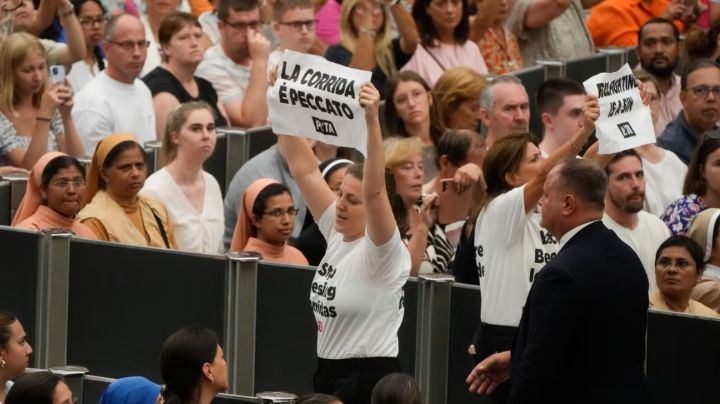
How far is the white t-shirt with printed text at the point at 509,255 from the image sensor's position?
8.53m

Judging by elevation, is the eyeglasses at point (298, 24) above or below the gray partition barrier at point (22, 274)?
above

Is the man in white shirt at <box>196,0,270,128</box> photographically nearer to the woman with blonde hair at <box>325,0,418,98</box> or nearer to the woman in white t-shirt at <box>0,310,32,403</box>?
the woman with blonde hair at <box>325,0,418,98</box>

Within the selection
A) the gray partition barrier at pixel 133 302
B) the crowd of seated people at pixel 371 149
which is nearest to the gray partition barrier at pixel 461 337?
the crowd of seated people at pixel 371 149

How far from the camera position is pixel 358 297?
27.0 feet

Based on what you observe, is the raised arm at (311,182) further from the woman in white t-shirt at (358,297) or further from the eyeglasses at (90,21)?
the eyeglasses at (90,21)

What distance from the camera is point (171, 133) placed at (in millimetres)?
10891

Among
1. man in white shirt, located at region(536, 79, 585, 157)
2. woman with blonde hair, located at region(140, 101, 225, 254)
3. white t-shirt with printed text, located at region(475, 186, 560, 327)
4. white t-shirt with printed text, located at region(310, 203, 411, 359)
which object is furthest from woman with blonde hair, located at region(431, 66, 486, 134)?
white t-shirt with printed text, located at region(310, 203, 411, 359)

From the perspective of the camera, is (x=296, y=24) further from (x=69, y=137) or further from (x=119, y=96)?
(x=69, y=137)

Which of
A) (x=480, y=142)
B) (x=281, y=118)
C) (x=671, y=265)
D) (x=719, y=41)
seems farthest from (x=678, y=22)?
(x=281, y=118)

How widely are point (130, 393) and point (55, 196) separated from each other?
2666 mm

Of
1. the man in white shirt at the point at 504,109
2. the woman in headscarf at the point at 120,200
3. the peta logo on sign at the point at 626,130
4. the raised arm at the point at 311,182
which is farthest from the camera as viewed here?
the man in white shirt at the point at 504,109

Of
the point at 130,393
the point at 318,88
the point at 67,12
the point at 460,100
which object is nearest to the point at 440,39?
the point at 460,100

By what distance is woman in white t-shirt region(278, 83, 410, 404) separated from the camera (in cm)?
819

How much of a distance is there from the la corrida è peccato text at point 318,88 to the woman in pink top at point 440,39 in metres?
4.76
